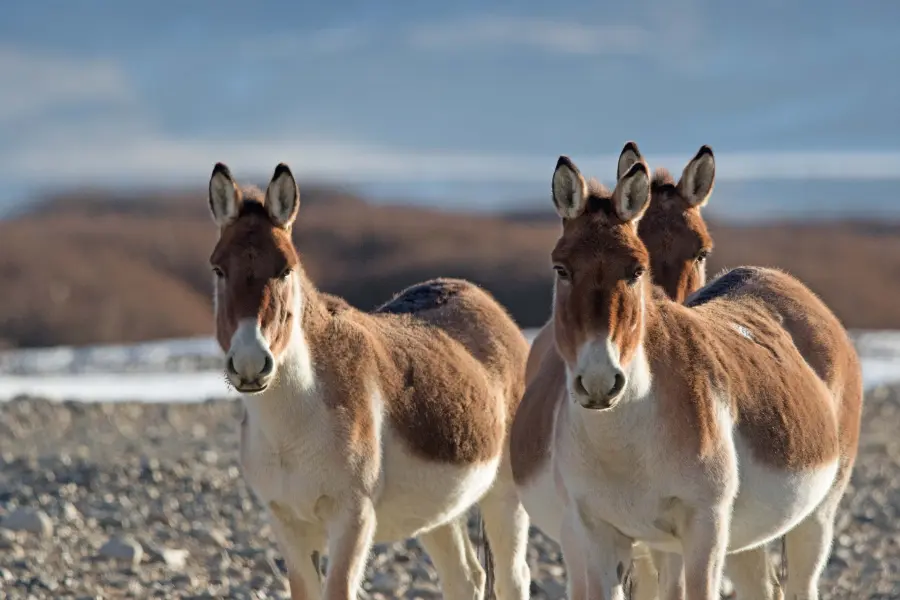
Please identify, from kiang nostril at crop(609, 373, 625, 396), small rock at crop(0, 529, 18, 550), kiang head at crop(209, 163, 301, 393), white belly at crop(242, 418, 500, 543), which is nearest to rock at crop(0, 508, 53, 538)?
small rock at crop(0, 529, 18, 550)

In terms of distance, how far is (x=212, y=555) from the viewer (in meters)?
11.9

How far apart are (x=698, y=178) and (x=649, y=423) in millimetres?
2795

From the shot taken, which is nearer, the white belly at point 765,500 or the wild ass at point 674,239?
the white belly at point 765,500

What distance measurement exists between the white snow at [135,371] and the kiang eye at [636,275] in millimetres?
14849

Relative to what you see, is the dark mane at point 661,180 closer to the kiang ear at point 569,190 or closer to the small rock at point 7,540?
the kiang ear at point 569,190

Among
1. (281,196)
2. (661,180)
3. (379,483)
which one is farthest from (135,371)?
(281,196)

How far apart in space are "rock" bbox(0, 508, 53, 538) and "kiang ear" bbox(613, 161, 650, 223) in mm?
6900

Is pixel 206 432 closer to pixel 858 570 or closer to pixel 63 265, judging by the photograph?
pixel 858 570

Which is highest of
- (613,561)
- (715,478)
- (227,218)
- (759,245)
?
(227,218)

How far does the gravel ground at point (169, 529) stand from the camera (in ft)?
35.2

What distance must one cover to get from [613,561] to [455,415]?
6.02ft

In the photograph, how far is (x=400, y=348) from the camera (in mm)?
8547

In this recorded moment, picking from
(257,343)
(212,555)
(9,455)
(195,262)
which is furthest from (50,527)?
(195,262)

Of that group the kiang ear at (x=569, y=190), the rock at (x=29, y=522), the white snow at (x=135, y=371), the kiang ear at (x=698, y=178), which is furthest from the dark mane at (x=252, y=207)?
the white snow at (x=135, y=371)
